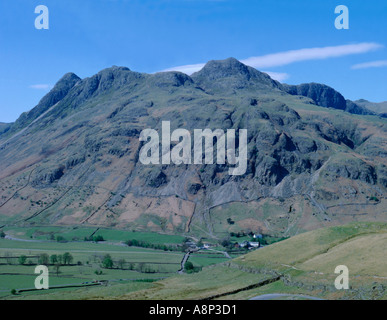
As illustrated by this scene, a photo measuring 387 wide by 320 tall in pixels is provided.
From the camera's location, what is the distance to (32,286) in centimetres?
9362

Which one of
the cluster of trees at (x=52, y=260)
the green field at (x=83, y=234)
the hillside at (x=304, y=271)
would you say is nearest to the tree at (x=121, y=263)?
the cluster of trees at (x=52, y=260)

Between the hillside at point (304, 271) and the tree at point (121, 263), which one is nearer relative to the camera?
the hillside at point (304, 271)

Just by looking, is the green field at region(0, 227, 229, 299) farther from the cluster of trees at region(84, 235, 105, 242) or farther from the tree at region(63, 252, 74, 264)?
the cluster of trees at region(84, 235, 105, 242)

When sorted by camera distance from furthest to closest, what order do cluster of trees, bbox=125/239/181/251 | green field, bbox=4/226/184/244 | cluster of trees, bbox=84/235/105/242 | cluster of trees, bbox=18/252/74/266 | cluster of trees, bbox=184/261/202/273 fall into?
green field, bbox=4/226/184/244, cluster of trees, bbox=84/235/105/242, cluster of trees, bbox=125/239/181/251, cluster of trees, bbox=18/252/74/266, cluster of trees, bbox=184/261/202/273

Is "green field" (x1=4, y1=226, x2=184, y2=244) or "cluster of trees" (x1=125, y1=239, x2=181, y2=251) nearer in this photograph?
"cluster of trees" (x1=125, y1=239, x2=181, y2=251)

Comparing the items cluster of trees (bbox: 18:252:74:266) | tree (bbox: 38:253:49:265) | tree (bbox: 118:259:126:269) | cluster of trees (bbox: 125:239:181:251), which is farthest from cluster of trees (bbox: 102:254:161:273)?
cluster of trees (bbox: 125:239:181:251)

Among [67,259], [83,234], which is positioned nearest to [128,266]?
[67,259]

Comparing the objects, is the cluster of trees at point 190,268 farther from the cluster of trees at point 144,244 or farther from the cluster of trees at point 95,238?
the cluster of trees at point 95,238

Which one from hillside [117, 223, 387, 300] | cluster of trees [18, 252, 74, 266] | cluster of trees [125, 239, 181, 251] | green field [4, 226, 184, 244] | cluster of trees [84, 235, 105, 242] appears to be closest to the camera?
hillside [117, 223, 387, 300]

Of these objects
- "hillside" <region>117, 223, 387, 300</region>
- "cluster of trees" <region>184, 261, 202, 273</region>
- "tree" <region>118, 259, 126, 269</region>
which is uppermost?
"hillside" <region>117, 223, 387, 300</region>

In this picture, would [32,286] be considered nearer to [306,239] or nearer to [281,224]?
[306,239]

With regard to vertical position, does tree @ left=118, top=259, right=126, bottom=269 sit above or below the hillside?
below

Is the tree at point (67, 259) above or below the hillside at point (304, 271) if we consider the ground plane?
below
